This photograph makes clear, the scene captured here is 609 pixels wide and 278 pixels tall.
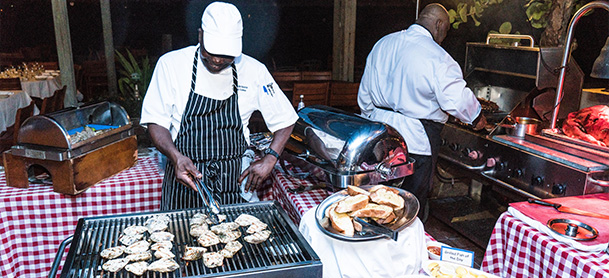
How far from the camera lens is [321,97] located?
643 cm

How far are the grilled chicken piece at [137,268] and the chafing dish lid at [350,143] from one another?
1.13 metres

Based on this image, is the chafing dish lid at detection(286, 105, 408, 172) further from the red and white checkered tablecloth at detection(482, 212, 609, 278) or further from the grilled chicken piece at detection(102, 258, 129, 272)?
the grilled chicken piece at detection(102, 258, 129, 272)

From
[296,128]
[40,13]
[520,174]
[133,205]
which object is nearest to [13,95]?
[133,205]

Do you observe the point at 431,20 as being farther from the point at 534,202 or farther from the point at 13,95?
the point at 13,95

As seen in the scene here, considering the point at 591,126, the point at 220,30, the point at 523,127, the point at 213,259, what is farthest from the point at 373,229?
the point at 523,127

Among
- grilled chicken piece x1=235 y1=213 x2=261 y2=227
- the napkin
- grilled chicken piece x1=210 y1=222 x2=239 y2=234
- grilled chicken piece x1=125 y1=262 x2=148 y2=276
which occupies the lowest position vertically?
the napkin

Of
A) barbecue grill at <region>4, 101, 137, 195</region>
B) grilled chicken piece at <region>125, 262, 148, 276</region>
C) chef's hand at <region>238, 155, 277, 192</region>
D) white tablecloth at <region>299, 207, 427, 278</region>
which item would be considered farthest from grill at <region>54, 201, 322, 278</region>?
barbecue grill at <region>4, 101, 137, 195</region>

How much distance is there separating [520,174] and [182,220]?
2.67m

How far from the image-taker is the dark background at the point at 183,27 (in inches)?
542

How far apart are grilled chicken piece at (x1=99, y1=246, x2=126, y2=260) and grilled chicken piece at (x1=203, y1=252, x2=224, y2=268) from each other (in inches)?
12.5

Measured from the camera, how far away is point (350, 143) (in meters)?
2.36

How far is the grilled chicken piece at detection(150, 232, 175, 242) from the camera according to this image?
173 cm

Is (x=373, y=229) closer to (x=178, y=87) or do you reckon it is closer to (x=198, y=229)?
(x=198, y=229)

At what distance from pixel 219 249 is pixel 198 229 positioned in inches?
6.5
